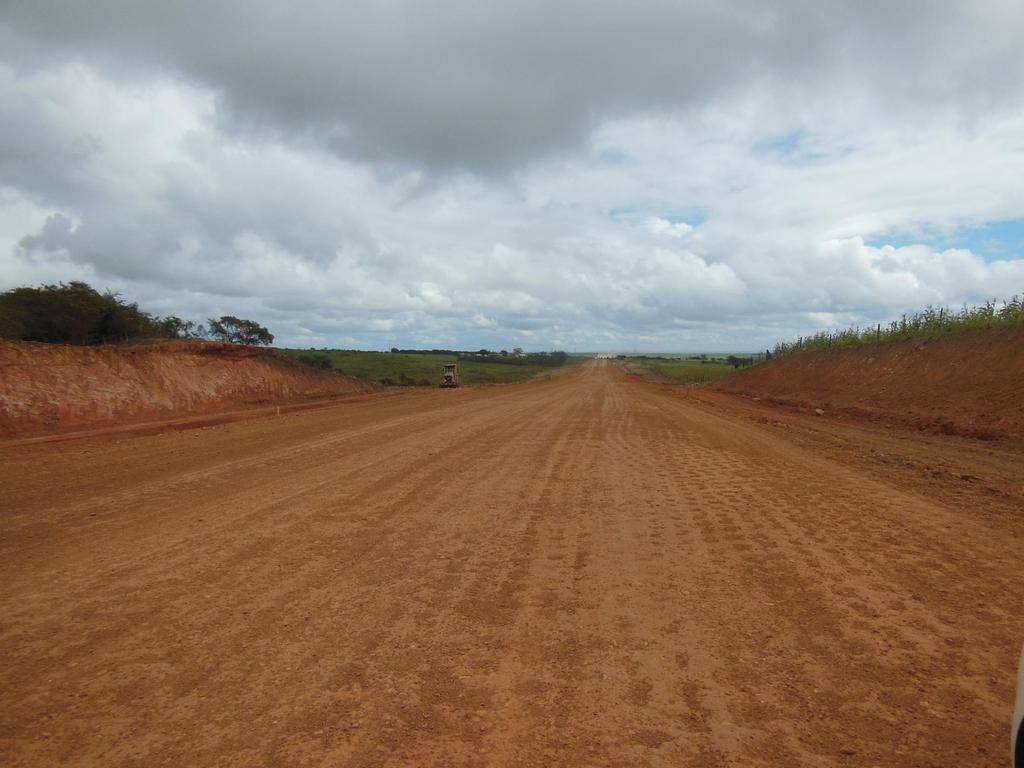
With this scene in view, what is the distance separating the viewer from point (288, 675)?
146 inches

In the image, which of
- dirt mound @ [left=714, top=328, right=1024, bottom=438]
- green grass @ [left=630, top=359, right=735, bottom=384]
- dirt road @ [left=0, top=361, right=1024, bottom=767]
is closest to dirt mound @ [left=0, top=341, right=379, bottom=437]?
dirt road @ [left=0, top=361, right=1024, bottom=767]

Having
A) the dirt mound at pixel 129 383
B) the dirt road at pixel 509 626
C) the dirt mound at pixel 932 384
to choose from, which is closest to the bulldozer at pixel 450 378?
the dirt mound at pixel 129 383

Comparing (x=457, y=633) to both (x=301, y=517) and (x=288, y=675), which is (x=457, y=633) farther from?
(x=301, y=517)

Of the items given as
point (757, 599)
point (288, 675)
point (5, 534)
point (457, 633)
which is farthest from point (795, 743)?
point (5, 534)

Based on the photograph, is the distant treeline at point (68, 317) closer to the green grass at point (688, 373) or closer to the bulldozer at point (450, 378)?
the bulldozer at point (450, 378)

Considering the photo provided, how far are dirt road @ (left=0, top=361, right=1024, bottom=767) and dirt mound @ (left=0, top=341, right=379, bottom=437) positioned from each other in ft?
46.2

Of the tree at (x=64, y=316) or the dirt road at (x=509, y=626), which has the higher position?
the tree at (x=64, y=316)

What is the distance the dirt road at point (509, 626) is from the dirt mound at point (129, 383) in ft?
46.2

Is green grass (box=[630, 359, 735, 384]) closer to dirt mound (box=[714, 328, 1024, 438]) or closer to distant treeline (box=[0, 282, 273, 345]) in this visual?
dirt mound (box=[714, 328, 1024, 438])

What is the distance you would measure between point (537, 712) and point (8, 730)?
2.78 meters

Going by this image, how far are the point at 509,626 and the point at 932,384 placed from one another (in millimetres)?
23208

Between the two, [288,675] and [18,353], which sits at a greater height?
[18,353]

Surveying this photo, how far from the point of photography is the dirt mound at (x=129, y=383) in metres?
20.0

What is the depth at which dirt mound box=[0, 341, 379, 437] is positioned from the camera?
19969mm
